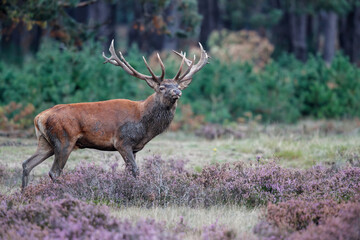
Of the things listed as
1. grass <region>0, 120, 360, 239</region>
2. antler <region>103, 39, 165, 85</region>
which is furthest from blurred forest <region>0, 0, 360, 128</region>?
antler <region>103, 39, 165, 85</region>

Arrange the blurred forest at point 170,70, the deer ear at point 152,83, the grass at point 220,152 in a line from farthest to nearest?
1. the blurred forest at point 170,70
2. the grass at point 220,152
3. the deer ear at point 152,83

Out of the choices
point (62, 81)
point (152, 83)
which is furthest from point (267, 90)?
point (152, 83)

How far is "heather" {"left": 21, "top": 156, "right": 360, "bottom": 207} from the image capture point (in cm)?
670

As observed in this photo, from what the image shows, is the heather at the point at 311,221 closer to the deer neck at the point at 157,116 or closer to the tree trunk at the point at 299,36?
the deer neck at the point at 157,116

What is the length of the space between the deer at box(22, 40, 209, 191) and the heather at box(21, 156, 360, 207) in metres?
0.38

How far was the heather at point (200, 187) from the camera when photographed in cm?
670

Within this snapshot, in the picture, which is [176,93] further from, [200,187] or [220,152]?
[220,152]

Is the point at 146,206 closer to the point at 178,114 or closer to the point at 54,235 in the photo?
the point at 54,235

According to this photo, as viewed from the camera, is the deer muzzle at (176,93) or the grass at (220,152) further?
the grass at (220,152)

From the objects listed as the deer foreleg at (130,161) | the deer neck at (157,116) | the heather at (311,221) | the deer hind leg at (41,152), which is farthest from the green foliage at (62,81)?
the heather at (311,221)

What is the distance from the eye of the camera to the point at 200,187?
7051 mm

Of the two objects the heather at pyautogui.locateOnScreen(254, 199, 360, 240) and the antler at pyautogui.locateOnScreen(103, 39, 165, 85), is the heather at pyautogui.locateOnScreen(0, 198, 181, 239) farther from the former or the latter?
the antler at pyautogui.locateOnScreen(103, 39, 165, 85)

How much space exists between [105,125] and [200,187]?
1.71 metres

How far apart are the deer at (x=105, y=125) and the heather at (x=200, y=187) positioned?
381mm
